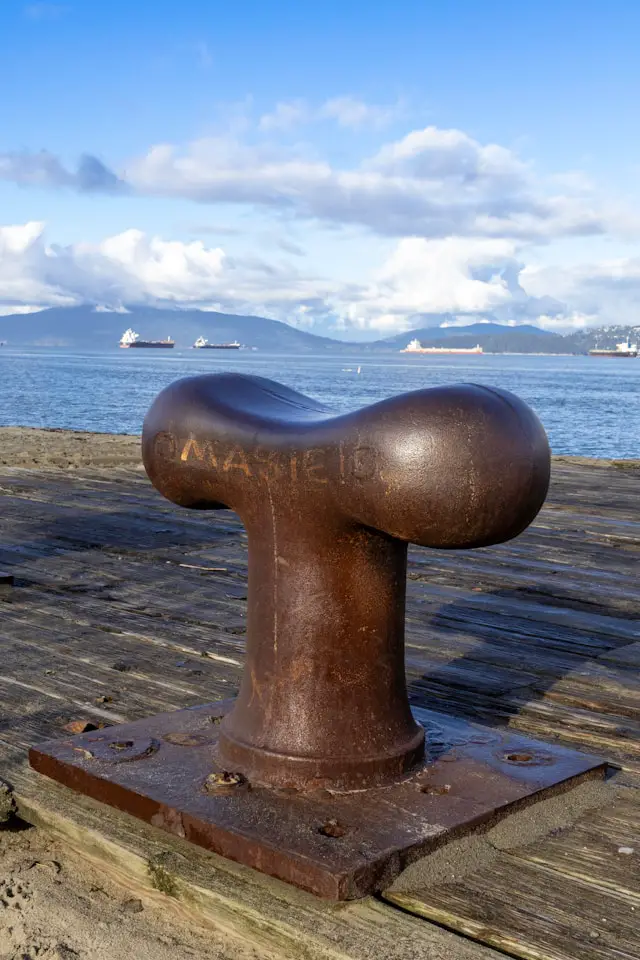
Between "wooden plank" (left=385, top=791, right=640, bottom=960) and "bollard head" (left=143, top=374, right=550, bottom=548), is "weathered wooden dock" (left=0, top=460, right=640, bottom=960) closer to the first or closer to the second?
"wooden plank" (left=385, top=791, right=640, bottom=960)

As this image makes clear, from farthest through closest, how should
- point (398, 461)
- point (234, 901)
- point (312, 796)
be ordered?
point (312, 796) < point (398, 461) < point (234, 901)

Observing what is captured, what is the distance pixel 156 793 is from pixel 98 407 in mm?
47651

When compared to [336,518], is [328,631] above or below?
below

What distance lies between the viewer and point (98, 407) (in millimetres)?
48688

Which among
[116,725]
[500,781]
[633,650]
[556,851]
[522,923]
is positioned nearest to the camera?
[522,923]

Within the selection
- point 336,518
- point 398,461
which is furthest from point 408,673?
point 398,461

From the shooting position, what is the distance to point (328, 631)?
2.23m

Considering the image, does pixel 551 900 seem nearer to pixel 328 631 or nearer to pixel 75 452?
pixel 328 631

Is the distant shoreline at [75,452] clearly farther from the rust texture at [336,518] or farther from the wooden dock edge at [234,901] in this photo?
the wooden dock edge at [234,901]

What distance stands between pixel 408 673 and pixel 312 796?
1.30 meters

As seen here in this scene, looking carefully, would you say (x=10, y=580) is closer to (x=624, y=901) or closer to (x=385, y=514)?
(x=385, y=514)

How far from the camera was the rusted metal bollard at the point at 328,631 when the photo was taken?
2.00 metres

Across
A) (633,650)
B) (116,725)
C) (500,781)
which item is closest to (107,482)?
(633,650)

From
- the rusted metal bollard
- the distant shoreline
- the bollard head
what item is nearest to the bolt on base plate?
the rusted metal bollard
